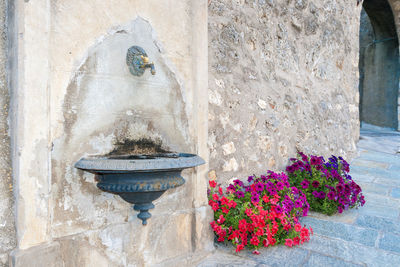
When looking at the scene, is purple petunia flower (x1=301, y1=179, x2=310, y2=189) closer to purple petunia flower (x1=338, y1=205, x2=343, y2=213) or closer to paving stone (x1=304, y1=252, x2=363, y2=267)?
purple petunia flower (x1=338, y1=205, x2=343, y2=213)

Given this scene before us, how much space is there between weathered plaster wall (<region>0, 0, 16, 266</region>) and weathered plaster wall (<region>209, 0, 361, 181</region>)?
1.47 meters

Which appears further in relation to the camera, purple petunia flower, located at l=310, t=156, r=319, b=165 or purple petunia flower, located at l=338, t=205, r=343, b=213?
purple petunia flower, located at l=310, t=156, r=319, b=165

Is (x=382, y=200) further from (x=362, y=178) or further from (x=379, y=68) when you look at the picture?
(x=379, y=68)

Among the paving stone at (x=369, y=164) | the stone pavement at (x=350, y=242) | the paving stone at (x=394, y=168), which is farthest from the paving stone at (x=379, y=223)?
the paving stone at (x=369, y=164)

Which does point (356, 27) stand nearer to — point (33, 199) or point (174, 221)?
point (174, 221)

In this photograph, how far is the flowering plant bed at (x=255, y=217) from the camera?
2.15m

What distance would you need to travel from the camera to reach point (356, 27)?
5328 mm

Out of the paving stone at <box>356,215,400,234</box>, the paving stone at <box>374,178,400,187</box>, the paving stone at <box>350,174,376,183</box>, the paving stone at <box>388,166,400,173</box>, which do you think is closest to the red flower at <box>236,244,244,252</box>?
the paving stone at <box>356,215,400,234</box>

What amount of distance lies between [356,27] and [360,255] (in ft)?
14.9

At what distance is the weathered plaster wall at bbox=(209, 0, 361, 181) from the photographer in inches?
101

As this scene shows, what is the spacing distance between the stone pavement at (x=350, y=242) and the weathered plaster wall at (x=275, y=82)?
0.69 meters

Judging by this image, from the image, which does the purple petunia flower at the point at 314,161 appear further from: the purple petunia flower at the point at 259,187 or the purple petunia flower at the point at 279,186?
the purple petunia flower at the point at 259,187

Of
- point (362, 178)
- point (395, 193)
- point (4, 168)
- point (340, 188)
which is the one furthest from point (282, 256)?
point (362, 178)

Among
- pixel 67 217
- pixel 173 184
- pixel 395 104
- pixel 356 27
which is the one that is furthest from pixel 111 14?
pixel 395 104
